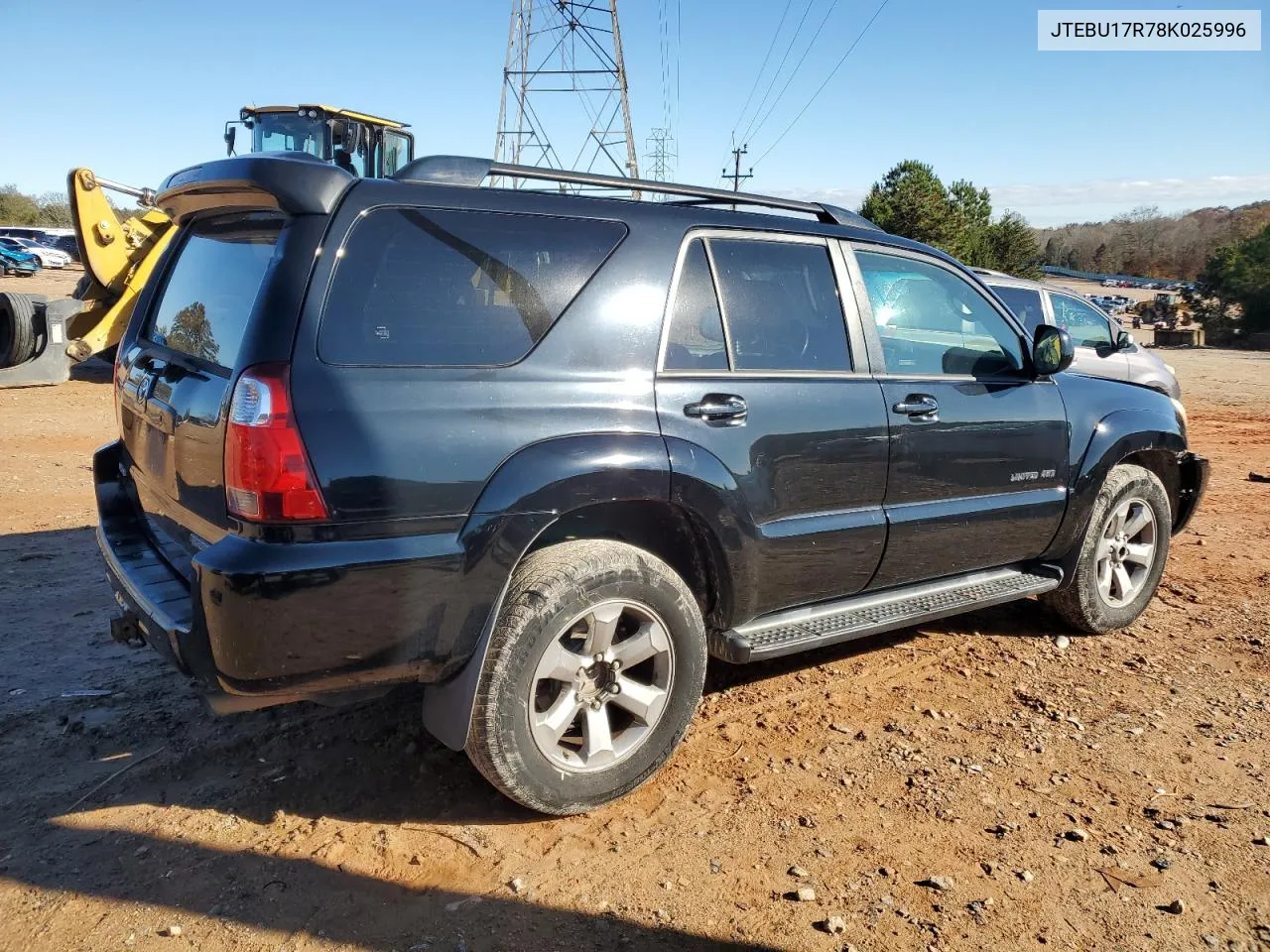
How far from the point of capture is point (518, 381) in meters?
2.86

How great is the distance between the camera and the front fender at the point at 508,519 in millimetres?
2750

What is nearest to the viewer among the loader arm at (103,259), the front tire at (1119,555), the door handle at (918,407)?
the door handle at (918,407)

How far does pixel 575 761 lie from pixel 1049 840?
58.4 inches

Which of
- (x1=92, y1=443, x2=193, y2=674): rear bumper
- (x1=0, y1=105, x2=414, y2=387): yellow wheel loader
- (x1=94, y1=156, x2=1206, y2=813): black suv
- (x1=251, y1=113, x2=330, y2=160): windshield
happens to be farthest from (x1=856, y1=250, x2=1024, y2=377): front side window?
(x1=251, y1=113, x2=330, y2=160): windshield

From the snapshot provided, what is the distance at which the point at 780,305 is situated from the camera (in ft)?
11.9

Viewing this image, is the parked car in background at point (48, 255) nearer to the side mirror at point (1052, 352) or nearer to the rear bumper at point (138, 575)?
the rear bumper at point (138, 575)

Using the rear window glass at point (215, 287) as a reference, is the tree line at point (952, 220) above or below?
above

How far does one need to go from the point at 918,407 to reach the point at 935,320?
74 centimetres

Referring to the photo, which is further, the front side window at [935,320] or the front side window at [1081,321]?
A: the front side window at [1081,321]

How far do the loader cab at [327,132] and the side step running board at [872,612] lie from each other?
11.7m

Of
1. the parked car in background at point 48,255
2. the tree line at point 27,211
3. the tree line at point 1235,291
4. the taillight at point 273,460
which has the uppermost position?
the tree line at point 27,211

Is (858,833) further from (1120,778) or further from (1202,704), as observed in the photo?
(1202,704)

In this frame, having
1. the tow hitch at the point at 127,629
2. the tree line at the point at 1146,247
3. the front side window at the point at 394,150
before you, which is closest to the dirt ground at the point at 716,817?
the tow hitch at the point at 127,629

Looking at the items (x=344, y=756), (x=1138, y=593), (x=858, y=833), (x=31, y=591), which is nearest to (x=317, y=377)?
(x=344, y=756)
